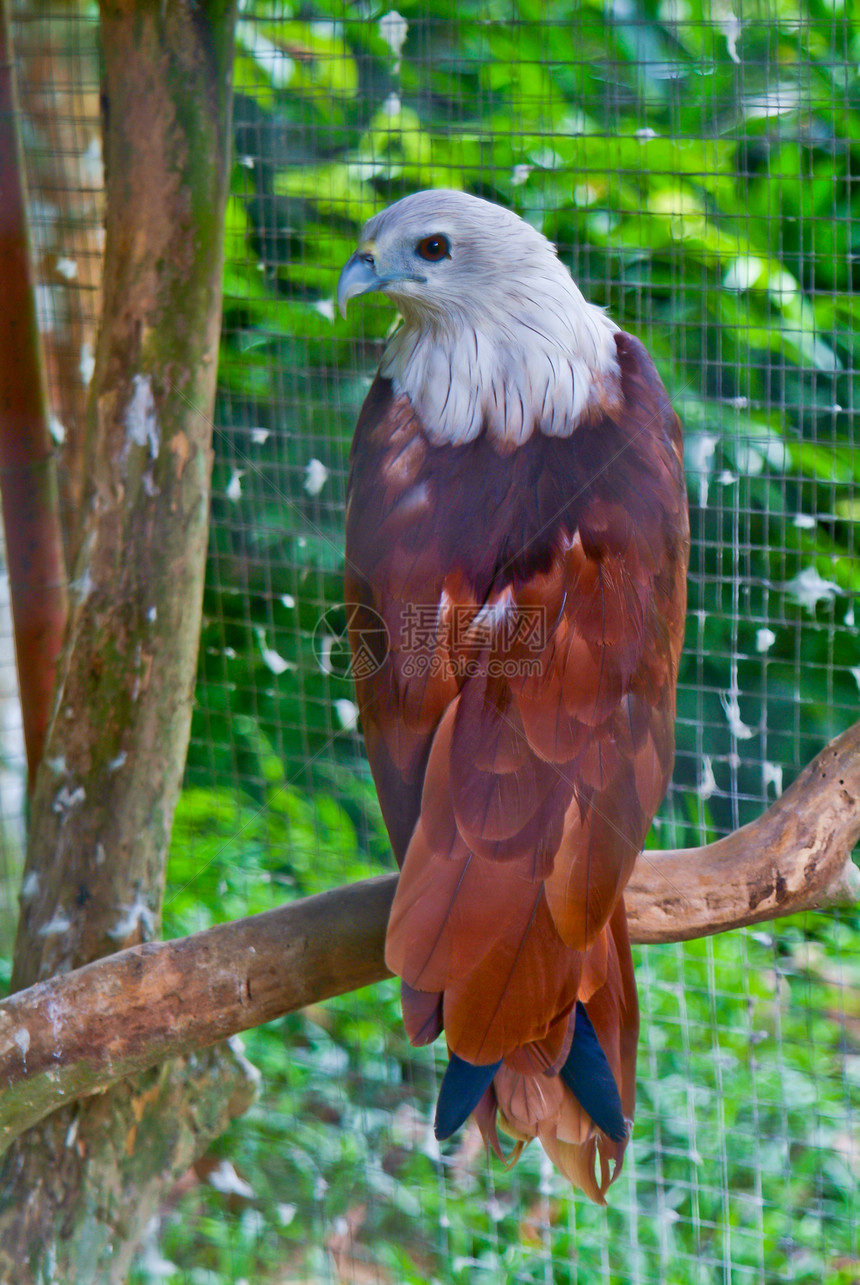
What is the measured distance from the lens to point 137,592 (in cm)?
160

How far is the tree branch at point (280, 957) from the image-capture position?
51.3 inches

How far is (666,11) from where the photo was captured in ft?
6.64

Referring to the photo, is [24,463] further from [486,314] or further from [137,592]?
[486,314]

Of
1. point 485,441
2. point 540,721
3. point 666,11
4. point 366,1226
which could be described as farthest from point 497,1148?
point 666,11

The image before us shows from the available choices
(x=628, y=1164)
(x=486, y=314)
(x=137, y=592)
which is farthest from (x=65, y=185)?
(x=628, y=1164)

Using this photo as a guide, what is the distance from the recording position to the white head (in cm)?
138

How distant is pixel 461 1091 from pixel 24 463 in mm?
1267

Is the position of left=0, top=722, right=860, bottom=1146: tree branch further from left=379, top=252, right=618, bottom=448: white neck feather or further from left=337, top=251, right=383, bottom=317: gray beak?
left=337, top=251, right=383, bottom=317: gray beak

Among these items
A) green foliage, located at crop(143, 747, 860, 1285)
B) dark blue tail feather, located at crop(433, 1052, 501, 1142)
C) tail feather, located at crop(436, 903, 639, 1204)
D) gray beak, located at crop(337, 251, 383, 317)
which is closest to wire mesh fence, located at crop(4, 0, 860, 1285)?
green foliage, located at crop(143, 747, 860, 1285)

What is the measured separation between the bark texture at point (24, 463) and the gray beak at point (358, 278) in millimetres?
684

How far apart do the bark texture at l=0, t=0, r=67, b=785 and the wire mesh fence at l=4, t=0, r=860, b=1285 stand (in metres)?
0.46

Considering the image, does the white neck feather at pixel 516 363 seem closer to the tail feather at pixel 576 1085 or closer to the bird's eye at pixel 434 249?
the bird's eye at pixel 434 249

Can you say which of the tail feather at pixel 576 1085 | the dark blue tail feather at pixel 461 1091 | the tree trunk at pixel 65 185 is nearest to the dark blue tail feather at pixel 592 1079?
the tail feather at pixel 576 1085

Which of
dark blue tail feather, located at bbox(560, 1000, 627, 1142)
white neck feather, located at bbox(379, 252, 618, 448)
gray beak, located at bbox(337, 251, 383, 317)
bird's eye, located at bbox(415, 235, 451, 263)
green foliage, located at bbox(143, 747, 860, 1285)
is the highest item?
bird's eye, located at bbox(415, 235, 451, 263)
